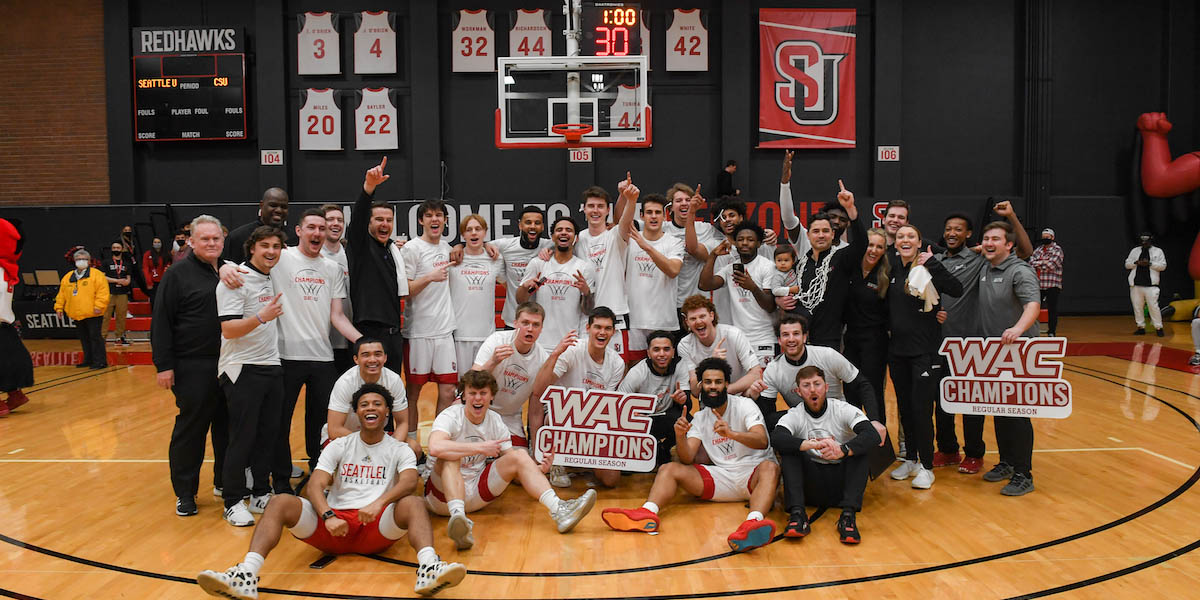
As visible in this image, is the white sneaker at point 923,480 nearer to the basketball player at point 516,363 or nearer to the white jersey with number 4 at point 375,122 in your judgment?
the basketball player at point 516,363

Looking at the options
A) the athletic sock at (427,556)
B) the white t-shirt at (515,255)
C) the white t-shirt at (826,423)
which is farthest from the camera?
the white t-shirt at (515,255)

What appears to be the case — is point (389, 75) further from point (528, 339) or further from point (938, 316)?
point (938, 316)

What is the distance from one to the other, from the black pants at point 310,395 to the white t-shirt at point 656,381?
232cm

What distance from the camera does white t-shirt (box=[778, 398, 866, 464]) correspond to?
579cm

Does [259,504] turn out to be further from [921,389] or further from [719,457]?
[921,389]

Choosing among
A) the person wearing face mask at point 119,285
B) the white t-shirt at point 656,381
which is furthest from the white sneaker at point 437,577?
the person wearing face mask at point 119,285

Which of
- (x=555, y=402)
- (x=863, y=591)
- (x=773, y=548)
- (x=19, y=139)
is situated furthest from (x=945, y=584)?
(x=19, y=139)

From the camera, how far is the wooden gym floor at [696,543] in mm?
4516

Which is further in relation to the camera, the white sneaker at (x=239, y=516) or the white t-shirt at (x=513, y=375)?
the white t-shirt at (x=513, y=375)

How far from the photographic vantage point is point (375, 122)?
1783 cm

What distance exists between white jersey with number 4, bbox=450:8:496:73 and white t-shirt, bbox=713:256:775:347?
12144 mm

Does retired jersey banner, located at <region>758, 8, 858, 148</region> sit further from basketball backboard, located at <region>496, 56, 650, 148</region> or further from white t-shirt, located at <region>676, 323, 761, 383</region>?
white t-shirt, located at <region>676, 323, 761, 383</region>

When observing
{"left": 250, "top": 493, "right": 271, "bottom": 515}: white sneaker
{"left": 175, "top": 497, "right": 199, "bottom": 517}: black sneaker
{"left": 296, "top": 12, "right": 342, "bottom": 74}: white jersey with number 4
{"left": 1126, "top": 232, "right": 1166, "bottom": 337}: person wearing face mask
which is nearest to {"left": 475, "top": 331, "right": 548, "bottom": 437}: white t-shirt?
{"left": 250, "top": 493, "right": 271, "bottom": 515}: white sneaker

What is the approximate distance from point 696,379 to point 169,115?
15.9 meters
